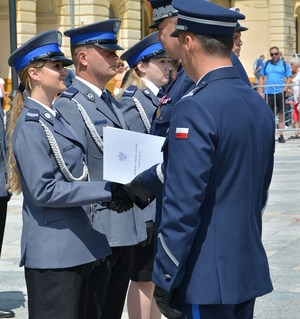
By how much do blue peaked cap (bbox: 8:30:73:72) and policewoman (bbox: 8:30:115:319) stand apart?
0.81 ft

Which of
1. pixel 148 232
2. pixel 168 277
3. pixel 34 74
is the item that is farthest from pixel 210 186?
pixel 148 232

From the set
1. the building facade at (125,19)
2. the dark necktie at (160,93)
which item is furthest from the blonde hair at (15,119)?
the building facade at (125,19)

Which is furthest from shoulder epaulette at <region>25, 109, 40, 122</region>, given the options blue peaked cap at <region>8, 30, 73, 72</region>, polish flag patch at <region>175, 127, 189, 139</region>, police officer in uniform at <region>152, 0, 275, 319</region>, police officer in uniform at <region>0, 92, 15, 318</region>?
police officer in uniform at <region>0, 92, 15, 318</region>

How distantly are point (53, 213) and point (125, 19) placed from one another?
33.0 meters

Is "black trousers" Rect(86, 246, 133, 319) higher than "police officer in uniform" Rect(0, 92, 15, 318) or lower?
lower

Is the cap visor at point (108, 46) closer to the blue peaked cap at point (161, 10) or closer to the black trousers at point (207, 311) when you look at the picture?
the blue peaked cap at point (161, 10)

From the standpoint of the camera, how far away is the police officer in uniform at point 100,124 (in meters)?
5.17

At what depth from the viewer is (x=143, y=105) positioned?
6.03 m

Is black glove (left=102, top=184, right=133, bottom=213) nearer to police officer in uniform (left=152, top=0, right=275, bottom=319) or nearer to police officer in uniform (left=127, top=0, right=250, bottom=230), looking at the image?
police officer in uniform (left=127, top=0, right=250, bottom=230)

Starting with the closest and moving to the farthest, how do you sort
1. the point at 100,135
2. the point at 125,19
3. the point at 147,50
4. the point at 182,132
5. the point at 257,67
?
1. the point at 182,132
2. the point at 100,135
3. the point at 147,50
4. the point at 257,67
5. the point at 125,19

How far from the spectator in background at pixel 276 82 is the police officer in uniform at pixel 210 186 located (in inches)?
687

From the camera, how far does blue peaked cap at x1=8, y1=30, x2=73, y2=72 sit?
16.3 feet

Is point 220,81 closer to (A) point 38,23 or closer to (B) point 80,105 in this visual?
(B) point 80,105

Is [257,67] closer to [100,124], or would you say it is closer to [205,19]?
[100,124]
